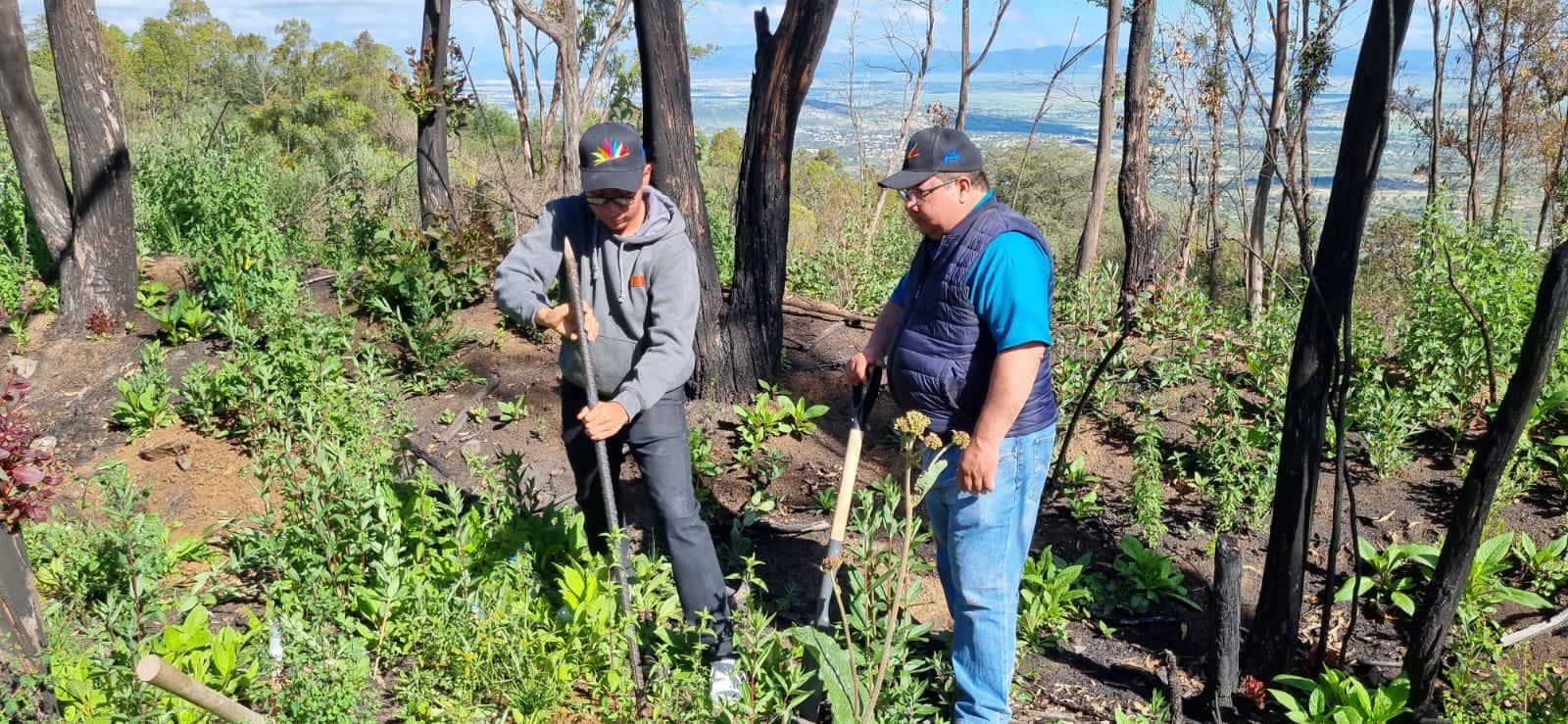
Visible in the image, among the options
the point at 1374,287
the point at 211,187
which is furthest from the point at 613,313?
the point at 1374,287

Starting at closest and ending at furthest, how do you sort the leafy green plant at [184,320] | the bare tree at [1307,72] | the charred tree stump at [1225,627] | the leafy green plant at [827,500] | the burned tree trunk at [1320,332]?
1. the burned tree trunk at [1320,332]
2. the charred tree stump at [1225,627]
3. the leafy green plant at [827,500]
4. the leafy green plant at [184,320]
5. the bare tree at [1307,72]

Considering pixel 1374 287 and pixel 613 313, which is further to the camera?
pixel 1374 287

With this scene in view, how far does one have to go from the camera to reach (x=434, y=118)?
773 centimetres

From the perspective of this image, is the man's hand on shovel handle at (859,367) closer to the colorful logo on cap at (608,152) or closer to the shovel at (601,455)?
the shovel at (601,455)

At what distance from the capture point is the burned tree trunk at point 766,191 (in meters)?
5.42

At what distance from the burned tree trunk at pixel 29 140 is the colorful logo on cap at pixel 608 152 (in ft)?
19.4

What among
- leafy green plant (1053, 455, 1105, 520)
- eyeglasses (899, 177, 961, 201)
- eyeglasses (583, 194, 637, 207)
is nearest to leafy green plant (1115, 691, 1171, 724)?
leafy green plant (1053, 455, 1105, 520)

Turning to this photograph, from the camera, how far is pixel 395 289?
21.9ft

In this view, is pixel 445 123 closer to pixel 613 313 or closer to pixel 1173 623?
pixel 613 313

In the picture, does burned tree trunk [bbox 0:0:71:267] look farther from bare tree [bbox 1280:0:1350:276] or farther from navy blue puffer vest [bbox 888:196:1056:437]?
bare tree [bbox 1280:0:1350:276]

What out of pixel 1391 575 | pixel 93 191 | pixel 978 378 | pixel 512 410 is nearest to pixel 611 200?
pixel 978 378

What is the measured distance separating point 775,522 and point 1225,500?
211 centimetres

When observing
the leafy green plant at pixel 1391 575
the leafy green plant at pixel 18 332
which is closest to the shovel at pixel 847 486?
the leafy green plant at pixel 1391 575

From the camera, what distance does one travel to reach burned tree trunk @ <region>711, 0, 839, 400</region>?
542 cm
